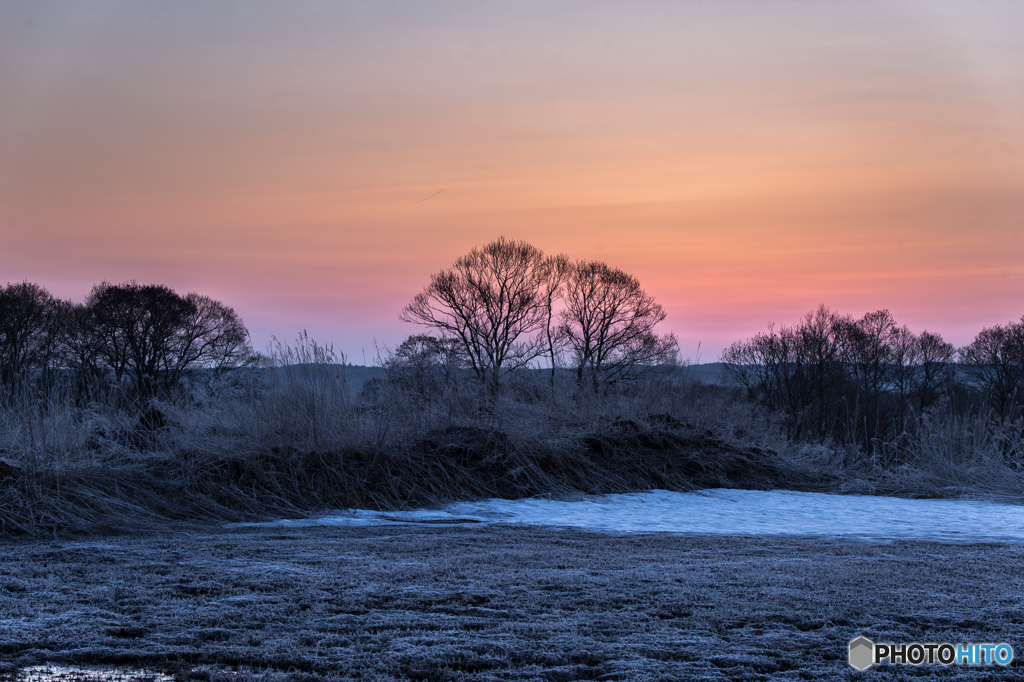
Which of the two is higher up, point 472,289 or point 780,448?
point 472,289

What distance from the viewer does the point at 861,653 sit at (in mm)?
3025

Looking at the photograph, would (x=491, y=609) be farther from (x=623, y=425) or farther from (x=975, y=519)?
(x=623, y=425)

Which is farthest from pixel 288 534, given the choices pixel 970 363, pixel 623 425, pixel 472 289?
pixel 970 363

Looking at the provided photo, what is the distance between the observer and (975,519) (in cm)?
788

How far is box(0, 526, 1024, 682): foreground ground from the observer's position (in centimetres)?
294

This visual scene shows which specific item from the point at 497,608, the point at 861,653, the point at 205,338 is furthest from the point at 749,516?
the point at 205,338

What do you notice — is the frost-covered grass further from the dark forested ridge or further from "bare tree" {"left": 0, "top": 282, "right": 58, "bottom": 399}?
"bare tree" {"left": 0, "top": 282, "right": 58, "bottom": 399}

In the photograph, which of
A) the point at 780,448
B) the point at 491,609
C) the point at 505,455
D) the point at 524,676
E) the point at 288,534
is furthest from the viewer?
the point at 780,448

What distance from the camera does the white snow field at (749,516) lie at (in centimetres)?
707

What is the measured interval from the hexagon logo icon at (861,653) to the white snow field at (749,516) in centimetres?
378

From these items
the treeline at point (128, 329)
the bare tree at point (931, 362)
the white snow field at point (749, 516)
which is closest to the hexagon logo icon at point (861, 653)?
the white snow field at point (749, 516)

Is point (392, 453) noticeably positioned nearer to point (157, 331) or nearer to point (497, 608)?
point (497, 608)

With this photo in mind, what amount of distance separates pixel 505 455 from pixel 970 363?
161 feet

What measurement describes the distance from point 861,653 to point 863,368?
5594cm
